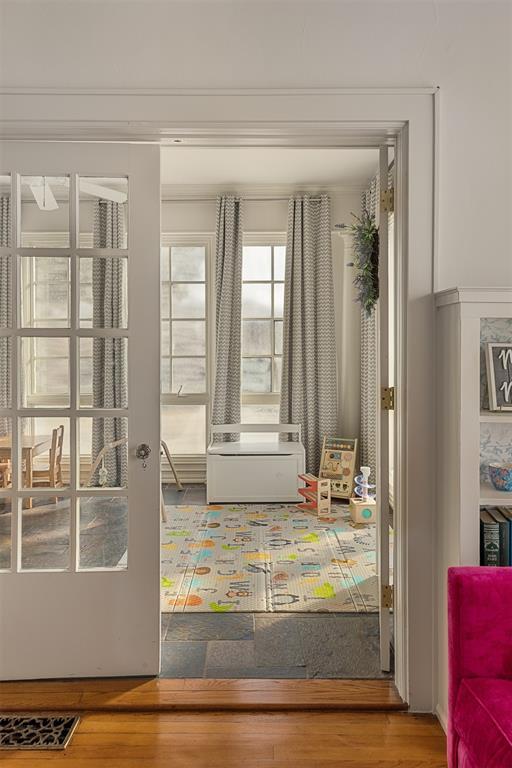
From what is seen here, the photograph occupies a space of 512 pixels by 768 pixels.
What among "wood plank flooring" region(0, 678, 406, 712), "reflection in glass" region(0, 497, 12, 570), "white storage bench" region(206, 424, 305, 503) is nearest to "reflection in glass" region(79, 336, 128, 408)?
"reflection in glass" region(0, 497, 12, 570)

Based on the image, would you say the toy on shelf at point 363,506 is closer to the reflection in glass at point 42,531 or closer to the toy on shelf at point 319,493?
the toy on shelf at point 319,493

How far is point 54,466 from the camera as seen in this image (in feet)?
7.71

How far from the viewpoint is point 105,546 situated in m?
2.38

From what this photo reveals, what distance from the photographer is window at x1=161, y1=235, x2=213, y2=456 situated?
5.97 m

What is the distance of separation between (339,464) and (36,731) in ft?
12.3

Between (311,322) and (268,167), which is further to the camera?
(311,322)

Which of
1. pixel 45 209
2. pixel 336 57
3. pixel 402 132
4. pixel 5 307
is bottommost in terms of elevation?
pixel 5 307

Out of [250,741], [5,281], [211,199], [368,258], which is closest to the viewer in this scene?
[250,741]

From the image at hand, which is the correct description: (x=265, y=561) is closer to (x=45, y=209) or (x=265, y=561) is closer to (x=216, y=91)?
(x=45, y=209)

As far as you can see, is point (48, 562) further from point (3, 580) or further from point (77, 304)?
point (77, 304)

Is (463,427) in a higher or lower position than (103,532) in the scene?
higher

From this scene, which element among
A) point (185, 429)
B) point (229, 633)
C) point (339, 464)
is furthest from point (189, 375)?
point (229, 633)

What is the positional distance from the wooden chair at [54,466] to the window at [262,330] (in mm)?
3733

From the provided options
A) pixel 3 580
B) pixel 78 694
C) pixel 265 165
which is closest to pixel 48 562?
pixel 3 580
